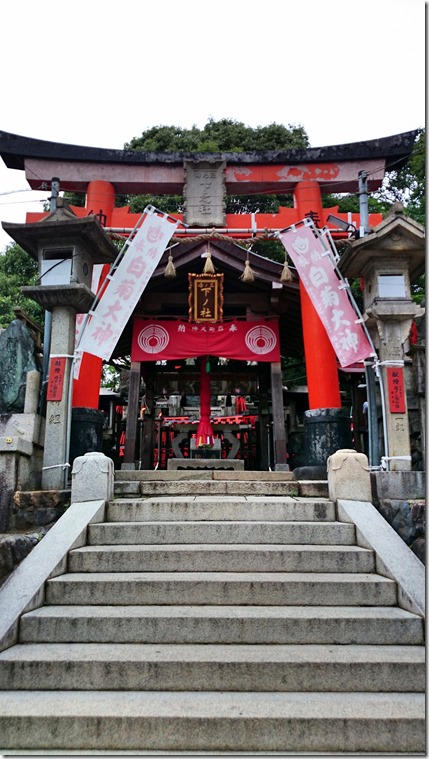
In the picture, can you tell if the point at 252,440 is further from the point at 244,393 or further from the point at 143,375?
the point at 143,375

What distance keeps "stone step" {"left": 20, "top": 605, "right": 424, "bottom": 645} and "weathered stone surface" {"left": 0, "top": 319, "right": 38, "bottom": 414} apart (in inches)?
150

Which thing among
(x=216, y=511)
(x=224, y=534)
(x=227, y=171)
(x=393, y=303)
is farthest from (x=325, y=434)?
(x=227, y=171)

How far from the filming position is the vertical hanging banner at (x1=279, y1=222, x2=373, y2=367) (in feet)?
27.5

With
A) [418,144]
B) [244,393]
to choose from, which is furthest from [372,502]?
[418,144]

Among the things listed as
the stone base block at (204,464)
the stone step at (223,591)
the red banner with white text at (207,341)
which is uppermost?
the red banner with white text at (207,341)

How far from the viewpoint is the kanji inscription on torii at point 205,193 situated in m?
11.7

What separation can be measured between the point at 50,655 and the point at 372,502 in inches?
157

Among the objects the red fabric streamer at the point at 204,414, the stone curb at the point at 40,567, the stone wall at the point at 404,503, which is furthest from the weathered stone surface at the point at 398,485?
the red fabric streamer at the point at 204,414

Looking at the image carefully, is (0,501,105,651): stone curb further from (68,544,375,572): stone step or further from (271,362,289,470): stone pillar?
(271,362,289,470): stone pillar

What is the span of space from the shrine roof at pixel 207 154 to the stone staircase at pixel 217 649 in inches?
359

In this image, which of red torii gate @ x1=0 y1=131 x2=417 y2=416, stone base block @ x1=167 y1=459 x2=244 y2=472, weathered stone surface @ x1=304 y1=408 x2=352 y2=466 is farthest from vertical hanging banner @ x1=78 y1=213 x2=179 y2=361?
weathered stone surface @ x1=304 y1=408 x2=352 y2=466

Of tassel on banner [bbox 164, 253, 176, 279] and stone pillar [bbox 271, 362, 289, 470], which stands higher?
tassel on banner [bbox 164, 253, 176, 279]

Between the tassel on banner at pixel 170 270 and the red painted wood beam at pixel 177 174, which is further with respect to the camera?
the red painted wood beam at pixel 177 174

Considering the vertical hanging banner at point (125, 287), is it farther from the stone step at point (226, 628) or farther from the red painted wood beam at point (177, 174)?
the stone step at point (226, 628)
